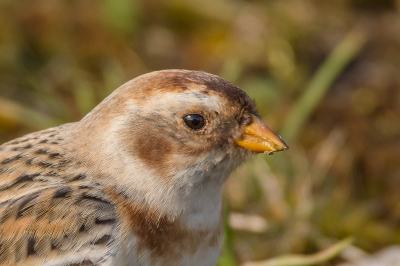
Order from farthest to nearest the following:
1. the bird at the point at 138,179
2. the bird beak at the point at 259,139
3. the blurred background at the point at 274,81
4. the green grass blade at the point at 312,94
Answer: the green grass blade at the point at 312,94
the blurred background at the point at 274,81
the bird beak at the point at 259,139
the bird at the point at 138,179

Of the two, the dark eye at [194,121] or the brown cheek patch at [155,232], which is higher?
the dark eye at [194,121]

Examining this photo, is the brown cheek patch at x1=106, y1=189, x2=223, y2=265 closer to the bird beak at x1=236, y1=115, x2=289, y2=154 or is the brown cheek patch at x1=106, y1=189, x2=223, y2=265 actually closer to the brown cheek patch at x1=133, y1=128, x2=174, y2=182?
the brown cheek patch at x1=133, y1=128, x2=174, y2=182

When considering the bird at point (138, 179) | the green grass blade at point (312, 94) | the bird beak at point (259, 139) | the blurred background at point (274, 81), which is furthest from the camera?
the green grass blade at point (312, 94)

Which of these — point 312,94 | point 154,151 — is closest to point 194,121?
point 154,151

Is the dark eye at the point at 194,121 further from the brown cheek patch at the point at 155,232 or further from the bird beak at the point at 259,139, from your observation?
the brown cheek patch at the point at 155,232

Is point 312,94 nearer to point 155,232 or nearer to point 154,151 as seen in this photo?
point 154,151

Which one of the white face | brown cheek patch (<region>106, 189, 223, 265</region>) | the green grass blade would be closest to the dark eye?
the white face

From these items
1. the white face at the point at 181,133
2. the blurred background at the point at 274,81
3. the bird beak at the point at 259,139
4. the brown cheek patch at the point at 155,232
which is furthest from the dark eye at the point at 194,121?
the blurred background at the point at 274,81
